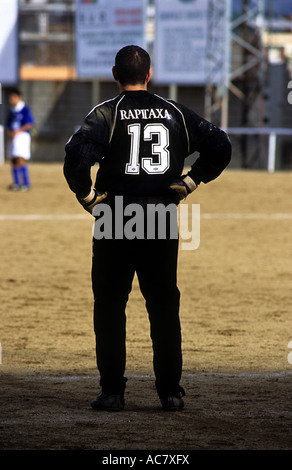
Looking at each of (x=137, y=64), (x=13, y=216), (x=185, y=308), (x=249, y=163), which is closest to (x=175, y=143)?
(x=137, y=64)

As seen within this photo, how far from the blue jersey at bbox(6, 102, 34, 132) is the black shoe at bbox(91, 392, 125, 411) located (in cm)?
1452

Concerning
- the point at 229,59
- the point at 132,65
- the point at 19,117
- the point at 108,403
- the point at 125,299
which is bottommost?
the point at 108,403

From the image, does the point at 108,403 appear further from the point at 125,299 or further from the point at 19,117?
the point at 19,117

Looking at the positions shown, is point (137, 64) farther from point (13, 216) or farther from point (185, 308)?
point (13, 216)

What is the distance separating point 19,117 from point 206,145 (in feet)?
47.9

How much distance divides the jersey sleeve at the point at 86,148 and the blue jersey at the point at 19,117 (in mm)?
14449

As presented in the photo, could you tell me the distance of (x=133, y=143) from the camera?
4461 mm

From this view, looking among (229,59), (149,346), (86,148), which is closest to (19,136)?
(229,59)

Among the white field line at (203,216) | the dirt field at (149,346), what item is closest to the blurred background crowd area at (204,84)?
the white field line at (203,216)

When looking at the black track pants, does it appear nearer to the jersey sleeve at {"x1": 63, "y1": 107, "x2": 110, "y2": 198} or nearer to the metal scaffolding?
the jersey sleeve at {"x1": 63, "y1": 107, "x2": 110, "y2": 198}

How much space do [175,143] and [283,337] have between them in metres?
2.79

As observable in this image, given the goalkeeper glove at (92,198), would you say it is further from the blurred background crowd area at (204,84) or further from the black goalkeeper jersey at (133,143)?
the blurred background crowd area at (204,84)

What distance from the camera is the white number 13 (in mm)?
4457

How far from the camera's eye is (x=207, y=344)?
6.59 m
